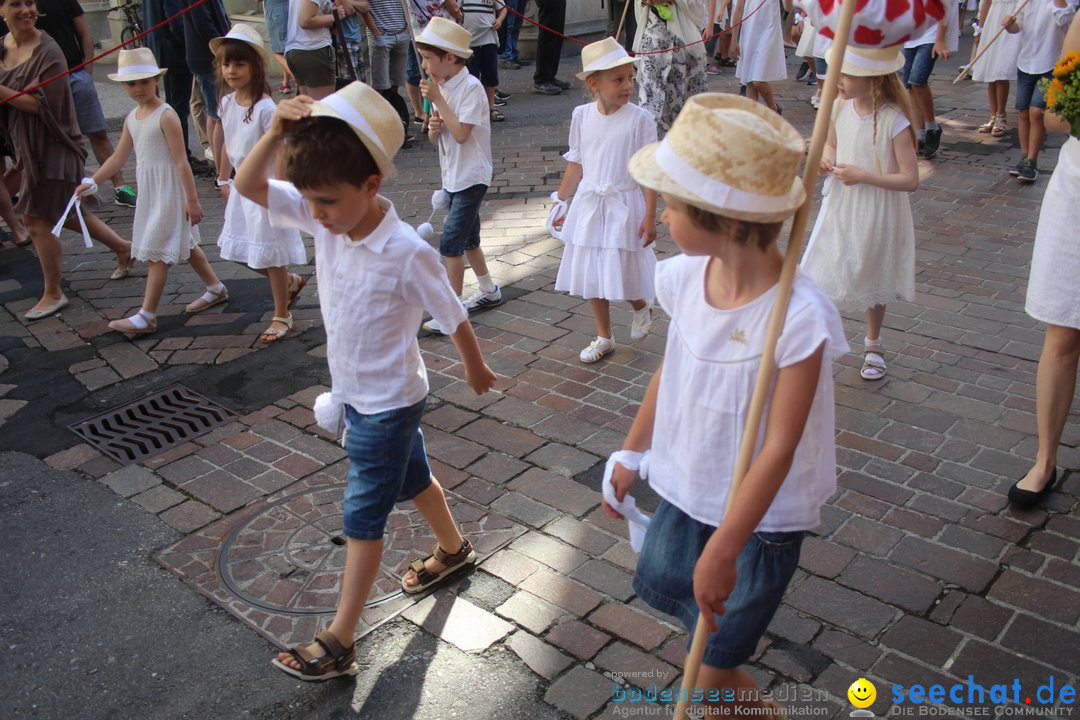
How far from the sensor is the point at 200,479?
4.50m

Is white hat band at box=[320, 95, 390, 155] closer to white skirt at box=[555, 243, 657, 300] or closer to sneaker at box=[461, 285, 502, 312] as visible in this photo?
white skirt at box=[555, 243, 657, 300]

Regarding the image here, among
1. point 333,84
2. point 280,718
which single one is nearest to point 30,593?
point 280,718

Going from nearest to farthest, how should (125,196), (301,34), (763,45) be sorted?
1. (125,196)
2. (301,34)
3. (763,45)

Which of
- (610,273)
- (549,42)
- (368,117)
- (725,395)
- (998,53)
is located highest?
(368,117)

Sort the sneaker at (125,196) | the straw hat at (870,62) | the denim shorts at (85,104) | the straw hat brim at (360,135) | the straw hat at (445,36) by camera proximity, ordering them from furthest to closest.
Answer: the sneaker at (125,196) < the denim shorts at (85,104) < the straw hat at (445,36) < the straw hat at (870,62) < the straw hat brim at (360,135)

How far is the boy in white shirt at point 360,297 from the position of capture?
9.55ft

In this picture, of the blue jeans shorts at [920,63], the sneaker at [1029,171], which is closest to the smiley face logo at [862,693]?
the sneaker at [1029,171]

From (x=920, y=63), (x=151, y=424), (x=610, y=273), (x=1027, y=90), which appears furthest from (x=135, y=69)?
(x=1027, y=90)

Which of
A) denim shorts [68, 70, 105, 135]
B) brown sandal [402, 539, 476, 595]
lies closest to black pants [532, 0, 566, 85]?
denim shorts [68, 70, 105, 135]

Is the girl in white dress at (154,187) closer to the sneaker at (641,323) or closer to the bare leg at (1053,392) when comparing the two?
the sneaker at (641,323)

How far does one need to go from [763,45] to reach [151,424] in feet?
23.8

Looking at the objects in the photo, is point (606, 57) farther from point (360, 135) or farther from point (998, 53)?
point (998, 53)

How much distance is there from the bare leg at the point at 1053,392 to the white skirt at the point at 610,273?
6.90 feet

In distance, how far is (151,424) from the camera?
511 cm
